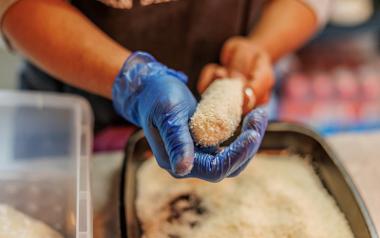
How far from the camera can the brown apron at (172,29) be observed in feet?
3.03

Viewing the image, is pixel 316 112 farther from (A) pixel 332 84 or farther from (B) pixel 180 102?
(B) pixel 180 102

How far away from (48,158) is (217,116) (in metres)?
0.38

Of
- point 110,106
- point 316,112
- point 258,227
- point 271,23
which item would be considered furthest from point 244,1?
point 316,112

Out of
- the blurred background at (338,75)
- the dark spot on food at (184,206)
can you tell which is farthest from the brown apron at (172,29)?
the blurred background at (338,75)

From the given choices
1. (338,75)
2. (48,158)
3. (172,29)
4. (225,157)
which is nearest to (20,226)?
(48,158)

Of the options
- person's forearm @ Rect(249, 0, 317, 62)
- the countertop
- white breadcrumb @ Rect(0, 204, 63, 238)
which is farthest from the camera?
person's forearm @ Rect(249, 0, 317, 62)

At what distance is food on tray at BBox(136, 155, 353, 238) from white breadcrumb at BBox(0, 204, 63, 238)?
0.14 metres

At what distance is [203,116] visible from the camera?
68 cm

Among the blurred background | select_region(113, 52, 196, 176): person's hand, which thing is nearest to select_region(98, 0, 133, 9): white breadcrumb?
select_region(113, 52, 196, 176): person's hand

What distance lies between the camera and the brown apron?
36.4 inches

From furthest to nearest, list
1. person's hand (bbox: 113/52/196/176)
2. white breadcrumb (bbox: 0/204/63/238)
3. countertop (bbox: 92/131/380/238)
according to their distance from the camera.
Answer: countertop (bbox: 92/131/380/238) → white breadcrumb (bbox: 0/204/63/238) → person's hand (bbox: 113/52/196/176)

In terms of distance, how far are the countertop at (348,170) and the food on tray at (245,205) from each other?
2.6 inches

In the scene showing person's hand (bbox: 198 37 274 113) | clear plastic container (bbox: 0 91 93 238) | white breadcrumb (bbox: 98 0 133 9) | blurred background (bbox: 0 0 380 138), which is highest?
white breadcrumb (bbox: 98 0 133 9)

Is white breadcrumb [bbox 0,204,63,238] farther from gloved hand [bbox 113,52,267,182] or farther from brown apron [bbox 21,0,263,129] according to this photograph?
brown apron [bbox 21,0,263,129]
